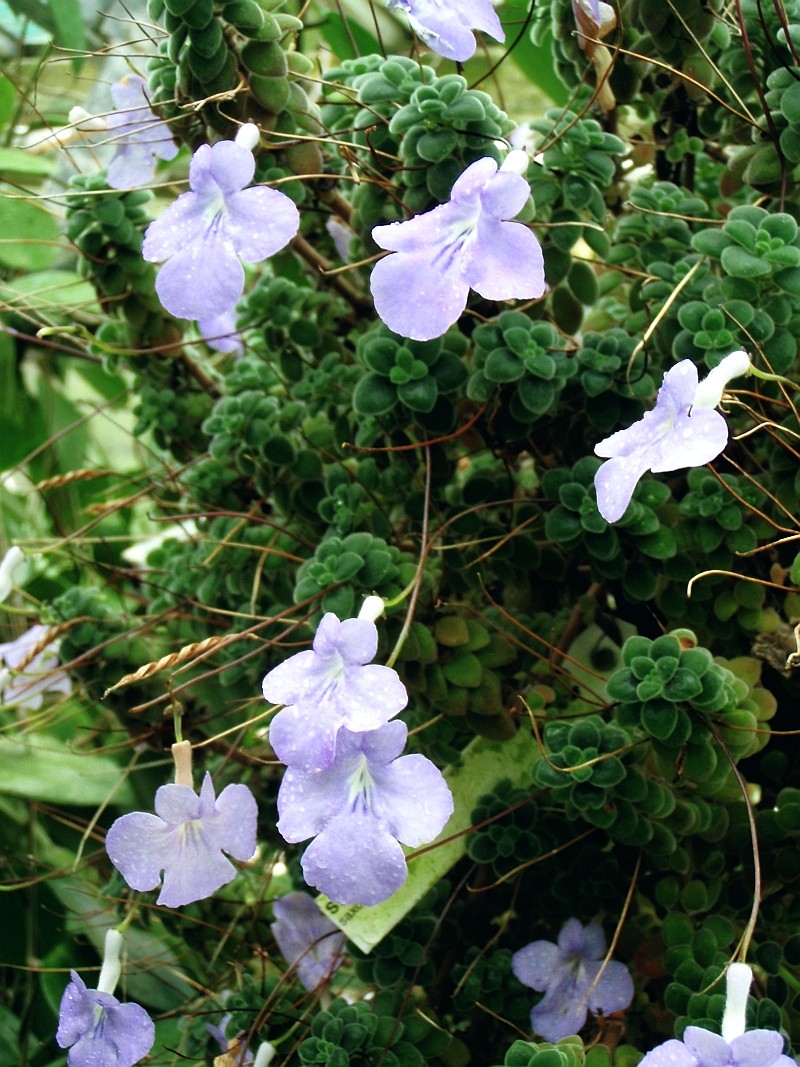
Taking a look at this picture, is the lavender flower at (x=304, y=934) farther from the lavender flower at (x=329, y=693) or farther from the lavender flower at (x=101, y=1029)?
the lavender flower at (x=329, y=693)

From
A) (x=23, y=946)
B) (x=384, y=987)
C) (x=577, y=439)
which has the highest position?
(x=577, y=439)

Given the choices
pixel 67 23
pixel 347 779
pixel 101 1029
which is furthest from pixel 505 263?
pixel 67 23

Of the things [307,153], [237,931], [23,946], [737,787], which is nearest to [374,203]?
[307,153]

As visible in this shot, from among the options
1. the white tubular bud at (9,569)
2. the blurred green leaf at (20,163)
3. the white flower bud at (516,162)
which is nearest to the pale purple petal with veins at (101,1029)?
the white tubular bud at (9,569)

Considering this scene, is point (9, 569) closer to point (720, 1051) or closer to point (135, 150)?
point (135, 150)

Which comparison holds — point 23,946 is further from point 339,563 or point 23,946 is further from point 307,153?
point 307,153

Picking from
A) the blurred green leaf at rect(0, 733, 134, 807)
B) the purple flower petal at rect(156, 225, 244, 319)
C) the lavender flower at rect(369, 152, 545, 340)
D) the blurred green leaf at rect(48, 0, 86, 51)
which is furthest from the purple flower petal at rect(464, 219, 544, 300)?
the blurred green leaf at rect(48, 0, 86, 51)

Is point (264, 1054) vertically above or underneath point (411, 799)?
underneath
